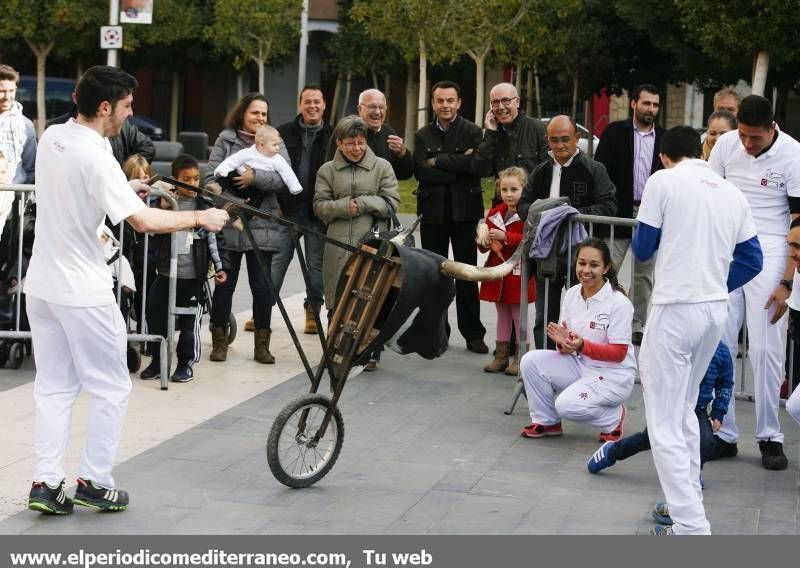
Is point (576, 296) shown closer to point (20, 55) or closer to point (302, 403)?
point (302, 403)

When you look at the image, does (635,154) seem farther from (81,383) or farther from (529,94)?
(529,94)

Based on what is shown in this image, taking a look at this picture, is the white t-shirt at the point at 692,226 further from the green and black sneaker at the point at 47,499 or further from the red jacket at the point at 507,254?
the red jacket at the point at 507,254

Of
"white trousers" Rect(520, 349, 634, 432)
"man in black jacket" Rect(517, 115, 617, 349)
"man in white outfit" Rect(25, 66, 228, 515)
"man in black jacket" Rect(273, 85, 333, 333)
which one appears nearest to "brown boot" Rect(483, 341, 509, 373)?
"man in black jacket" Rect(517, 115, 617, 349)

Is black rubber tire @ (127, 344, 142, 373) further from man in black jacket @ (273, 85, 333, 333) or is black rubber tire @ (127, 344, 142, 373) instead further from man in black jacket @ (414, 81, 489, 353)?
man in black jacket @ (414, 81, 489, 353)

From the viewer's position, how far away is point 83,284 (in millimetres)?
5988

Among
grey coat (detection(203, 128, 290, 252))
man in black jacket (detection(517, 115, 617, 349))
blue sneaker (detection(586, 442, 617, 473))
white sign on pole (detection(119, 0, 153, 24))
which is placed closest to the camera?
blue sneaker (detection(586, 442, 617, 473))

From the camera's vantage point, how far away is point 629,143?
1050 centimetres

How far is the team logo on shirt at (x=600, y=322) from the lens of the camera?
304 inches

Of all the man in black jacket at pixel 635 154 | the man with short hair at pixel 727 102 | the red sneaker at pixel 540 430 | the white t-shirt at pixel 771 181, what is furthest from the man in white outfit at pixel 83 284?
the man in black jacket at pixel 635 154

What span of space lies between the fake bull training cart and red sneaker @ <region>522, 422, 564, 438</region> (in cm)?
129

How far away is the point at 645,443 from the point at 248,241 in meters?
3.84

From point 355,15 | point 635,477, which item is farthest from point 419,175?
point 355,15

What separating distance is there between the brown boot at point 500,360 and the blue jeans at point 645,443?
110 inches

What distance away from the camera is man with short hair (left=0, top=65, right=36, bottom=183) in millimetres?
9844
